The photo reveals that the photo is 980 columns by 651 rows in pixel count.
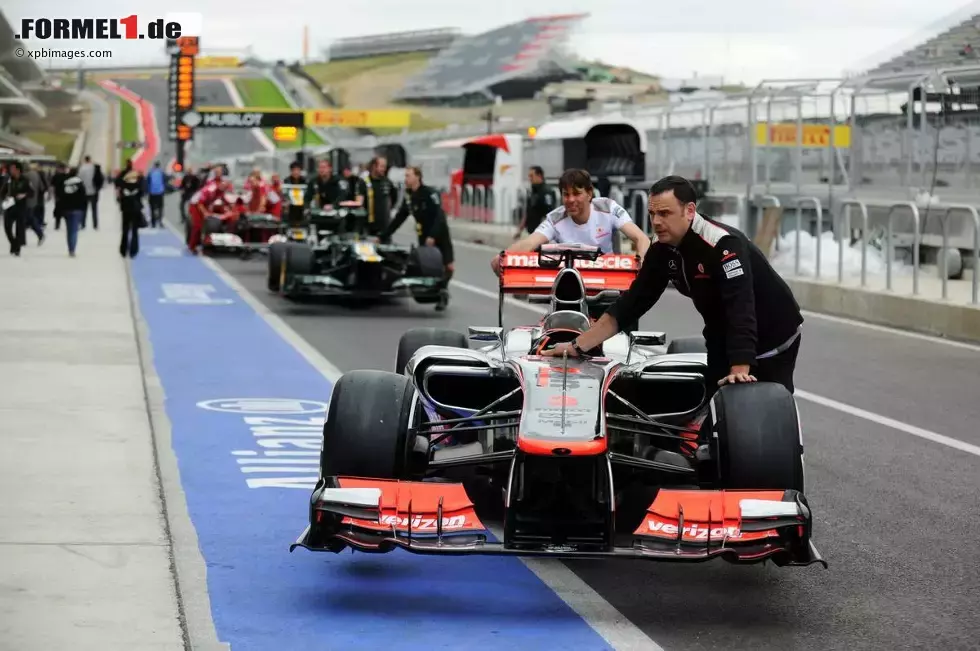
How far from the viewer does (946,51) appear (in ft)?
95.1

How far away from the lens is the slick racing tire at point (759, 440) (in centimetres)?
650

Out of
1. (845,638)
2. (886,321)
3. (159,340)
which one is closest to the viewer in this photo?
(845,638)

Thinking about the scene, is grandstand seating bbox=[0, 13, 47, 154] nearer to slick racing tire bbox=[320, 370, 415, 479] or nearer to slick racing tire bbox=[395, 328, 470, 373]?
slick racing tire bbox=[395, 328, 470, 373]

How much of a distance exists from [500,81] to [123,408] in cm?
16877

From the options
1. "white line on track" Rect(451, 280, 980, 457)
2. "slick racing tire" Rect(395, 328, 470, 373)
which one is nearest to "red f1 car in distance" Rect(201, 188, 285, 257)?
"white line on track" Rect(451, 280, 980, 457)

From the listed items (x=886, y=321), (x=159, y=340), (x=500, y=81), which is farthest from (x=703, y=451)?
(x=500, y=81)

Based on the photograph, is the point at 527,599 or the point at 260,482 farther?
the point at 260,482

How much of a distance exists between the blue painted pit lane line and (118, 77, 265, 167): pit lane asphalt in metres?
111

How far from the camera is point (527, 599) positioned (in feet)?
21.5

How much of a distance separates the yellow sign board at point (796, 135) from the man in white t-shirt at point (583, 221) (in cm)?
1356

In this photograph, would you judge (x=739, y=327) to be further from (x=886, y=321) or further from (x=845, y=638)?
(x=886, y=321)

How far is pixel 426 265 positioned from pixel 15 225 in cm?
1369

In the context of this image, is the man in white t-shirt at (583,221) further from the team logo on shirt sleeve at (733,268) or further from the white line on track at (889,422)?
the team logo on shirt sleeve at (733,268)

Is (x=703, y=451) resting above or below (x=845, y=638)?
above
